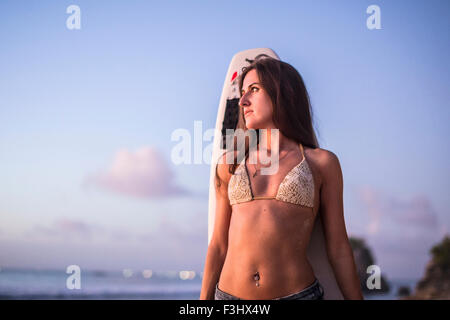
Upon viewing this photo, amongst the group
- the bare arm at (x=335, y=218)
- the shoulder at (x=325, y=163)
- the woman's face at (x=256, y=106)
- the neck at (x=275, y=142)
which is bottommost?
the bare arm at (x=335, y=218)

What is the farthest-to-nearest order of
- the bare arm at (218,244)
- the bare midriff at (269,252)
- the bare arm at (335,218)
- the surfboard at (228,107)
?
1. the surfboard at (228,107)
2. the bare arm at (218,244)
3. the bare arm at (335,218)
4. the bare midriff at (269,252)

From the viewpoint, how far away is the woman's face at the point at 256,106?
1862mm

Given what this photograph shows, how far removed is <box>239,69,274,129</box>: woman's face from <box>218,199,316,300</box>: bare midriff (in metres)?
0.39

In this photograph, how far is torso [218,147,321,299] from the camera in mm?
1585

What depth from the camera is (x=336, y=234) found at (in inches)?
69.0

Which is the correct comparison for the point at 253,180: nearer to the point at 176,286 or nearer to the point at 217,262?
the point at 217,262

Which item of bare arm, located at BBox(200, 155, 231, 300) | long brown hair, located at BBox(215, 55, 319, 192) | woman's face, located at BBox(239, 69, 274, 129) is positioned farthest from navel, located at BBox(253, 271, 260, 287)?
woman's face, located at BBox(239, 69, 274, 129)

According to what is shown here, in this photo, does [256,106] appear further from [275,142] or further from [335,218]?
[335,218]

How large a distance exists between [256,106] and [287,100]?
15cm

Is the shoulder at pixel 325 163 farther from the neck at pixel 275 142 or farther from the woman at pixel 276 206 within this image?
the neck at pixel 275 142

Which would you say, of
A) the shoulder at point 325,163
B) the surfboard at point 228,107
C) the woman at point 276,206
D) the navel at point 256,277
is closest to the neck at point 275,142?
the woman at point 276,206
